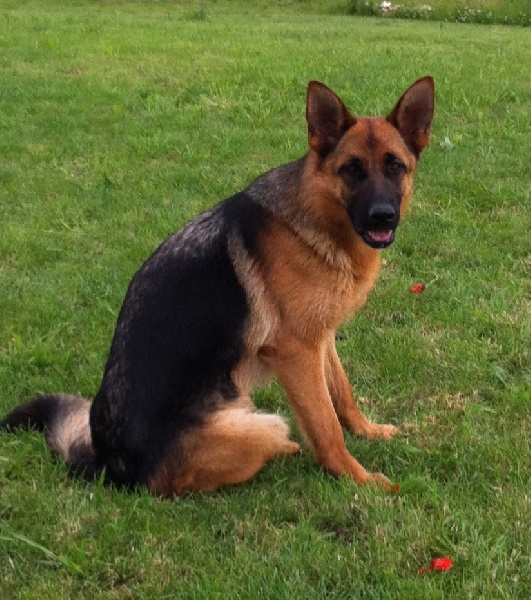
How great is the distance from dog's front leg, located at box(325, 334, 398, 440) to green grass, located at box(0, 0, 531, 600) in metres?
0.13

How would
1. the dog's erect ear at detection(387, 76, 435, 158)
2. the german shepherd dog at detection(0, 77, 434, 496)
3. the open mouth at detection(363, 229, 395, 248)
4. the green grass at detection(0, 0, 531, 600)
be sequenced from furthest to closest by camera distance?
the dog's erect ear at detection(387, 76, 435, 158), the open mouth at detection(363, 229, 395, 248), the german shepherd dog at detection(0, 77, 434, 496), the green grass at detection(0, 0, 531, 600)

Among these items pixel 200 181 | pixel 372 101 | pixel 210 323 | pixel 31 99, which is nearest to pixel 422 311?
pixel 210 323

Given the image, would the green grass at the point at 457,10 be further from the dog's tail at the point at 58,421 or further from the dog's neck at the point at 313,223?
the dog's tail at the point at 58,421

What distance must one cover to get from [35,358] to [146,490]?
1555 mm

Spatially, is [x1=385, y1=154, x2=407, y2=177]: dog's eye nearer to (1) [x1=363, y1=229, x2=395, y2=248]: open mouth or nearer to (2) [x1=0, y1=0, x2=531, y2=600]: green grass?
(1) [x1=363, y1=229, x2=395, y2=248]: open mouth

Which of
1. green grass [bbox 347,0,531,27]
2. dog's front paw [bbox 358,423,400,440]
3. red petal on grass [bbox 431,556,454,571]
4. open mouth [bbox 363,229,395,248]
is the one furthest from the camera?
green grass [bbox 347,0,531,27]

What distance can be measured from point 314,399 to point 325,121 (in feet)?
4.29

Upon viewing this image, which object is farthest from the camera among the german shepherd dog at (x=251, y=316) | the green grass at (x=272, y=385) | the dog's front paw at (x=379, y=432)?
the dog's front paw at (x=379, y=432)

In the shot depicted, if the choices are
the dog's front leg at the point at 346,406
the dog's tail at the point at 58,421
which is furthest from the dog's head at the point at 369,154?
the dog's tail at the point at 58,421

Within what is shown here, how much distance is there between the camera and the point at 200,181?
7406 mm

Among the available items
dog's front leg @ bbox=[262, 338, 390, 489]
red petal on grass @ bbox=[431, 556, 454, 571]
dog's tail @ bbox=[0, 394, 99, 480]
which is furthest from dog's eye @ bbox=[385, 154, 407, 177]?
dog's tail @ bbox=[0, 394, 99, 480]

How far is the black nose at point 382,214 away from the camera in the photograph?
353 cm

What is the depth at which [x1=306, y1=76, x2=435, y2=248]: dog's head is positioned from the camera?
11.8ft

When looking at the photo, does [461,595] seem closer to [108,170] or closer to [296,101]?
[108,170]
